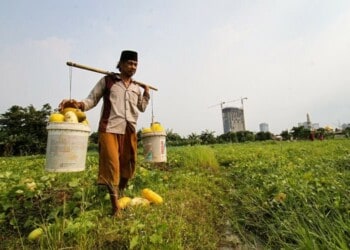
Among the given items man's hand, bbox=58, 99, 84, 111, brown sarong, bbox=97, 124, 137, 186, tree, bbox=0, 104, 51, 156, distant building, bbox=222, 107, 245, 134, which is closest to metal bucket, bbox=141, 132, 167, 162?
brown sarong, bbox=97, 124, 137, 186

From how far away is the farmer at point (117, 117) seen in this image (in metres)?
3.23

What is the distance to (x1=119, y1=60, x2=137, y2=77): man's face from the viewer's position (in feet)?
11.8

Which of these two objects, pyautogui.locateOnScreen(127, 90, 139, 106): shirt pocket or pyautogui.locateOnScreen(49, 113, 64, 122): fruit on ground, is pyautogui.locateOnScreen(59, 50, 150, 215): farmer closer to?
pyautogui.locateOnScreen(127, 90, 139, 106): shirt pocket

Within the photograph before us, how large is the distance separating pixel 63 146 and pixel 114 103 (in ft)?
2.97

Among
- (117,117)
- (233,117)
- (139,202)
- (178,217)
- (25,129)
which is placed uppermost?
(233,117)

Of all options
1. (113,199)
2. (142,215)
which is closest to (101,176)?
(113,199)

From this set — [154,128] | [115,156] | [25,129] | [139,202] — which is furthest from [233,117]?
[115,156]

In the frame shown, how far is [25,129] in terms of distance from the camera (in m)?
27.1

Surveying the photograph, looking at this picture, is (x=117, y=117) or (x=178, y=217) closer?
(x=178, y=217)

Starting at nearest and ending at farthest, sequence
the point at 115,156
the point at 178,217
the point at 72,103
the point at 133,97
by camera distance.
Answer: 1. the point at 178,217
2. the point at 115,156
3. the point at 72,103
4. the point at 133,97

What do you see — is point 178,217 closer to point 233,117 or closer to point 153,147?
point 153,147

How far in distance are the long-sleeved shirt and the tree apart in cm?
2256

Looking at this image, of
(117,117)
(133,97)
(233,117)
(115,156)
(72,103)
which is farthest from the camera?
(233,117)

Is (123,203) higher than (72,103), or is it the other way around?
(72,103)
